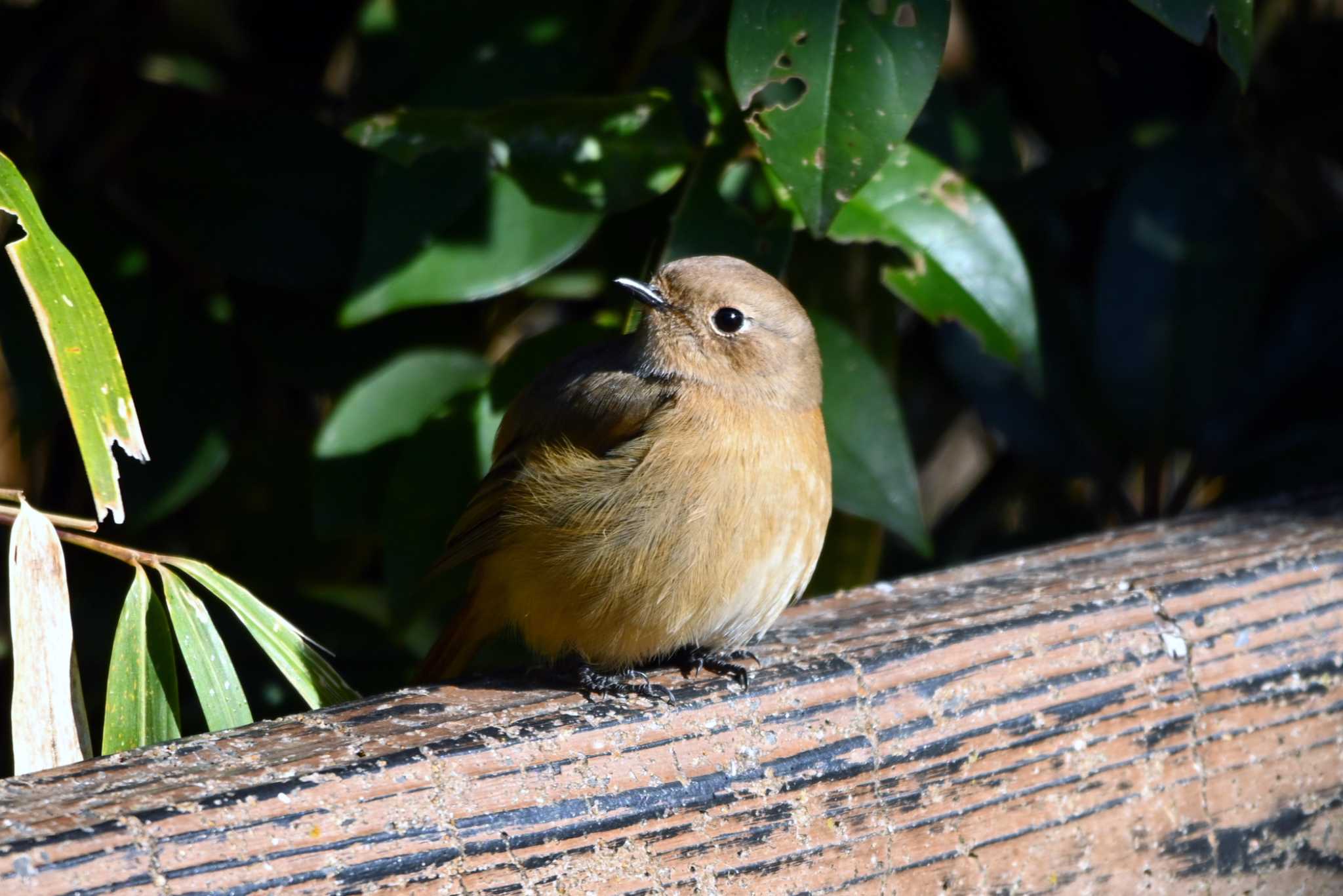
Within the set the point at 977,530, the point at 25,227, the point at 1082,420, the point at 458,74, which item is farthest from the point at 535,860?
the point at 977,530

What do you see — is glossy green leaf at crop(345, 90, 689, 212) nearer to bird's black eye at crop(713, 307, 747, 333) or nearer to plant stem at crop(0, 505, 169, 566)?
bird's black eye at crop(713, 307, 747, 333)

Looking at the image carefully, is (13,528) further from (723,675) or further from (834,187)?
(834,187)

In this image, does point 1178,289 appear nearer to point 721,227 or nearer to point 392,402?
point 721,227

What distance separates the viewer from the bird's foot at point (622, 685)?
2.01 metres

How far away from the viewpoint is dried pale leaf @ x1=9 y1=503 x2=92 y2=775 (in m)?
1.70

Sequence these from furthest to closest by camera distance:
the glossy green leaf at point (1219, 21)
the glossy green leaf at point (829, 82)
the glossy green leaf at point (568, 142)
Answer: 1. the glossy green leaf at point (568, 142)
2. the glossy green leaf at point (829, 82)
3. the glossy green leaf at point (1219, 21)

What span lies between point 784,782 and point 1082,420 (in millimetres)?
2079

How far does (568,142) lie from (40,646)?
4.38ft

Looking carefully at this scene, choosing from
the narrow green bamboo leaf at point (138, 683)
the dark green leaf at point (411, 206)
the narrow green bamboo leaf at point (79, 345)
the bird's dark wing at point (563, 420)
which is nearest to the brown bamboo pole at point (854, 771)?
the narrow green bamboo leaf at point (138, 683)

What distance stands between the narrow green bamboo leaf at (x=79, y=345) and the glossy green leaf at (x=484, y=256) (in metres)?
0.92

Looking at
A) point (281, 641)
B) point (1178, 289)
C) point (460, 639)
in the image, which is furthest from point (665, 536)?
point (1178, 289)

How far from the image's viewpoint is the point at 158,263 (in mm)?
3113

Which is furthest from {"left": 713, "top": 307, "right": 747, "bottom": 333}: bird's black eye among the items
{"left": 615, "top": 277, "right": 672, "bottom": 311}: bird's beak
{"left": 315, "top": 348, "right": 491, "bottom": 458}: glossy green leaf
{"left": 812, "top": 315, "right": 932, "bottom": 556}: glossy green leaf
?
{"left": 315, "top": 348, "right": 491, "bottom": 458}: glossy green leaf

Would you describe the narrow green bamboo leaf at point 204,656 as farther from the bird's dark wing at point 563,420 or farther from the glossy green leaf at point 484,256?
the glossy green leaf at point 484,256
